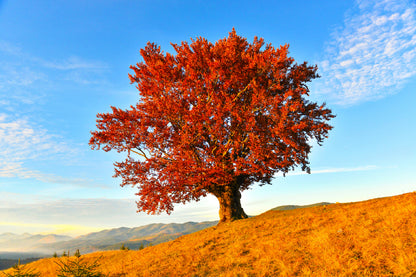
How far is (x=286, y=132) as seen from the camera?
15.9m

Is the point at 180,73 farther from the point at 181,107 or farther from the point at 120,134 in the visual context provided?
the point at 120,134

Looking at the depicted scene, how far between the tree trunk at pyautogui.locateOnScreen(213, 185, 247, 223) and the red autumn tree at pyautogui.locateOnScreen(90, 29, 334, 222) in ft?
0.25

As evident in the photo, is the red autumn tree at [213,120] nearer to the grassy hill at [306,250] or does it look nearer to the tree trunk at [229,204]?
the tree trunk at [229,204]

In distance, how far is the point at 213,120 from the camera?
16.9m

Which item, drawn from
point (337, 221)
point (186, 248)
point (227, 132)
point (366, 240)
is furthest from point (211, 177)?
point (366, 240)

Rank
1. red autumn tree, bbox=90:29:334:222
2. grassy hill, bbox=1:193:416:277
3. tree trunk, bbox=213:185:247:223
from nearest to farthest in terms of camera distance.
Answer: grassy hill, bbox=1:193:416:277, red autumn tree, bbox=90:29:334:222, tree trunk, bbox=213:185:247:223

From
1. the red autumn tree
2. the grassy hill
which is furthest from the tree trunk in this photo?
the grassy hill

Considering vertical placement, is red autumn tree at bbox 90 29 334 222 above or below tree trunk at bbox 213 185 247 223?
above

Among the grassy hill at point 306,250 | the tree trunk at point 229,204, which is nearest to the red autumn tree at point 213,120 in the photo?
the tree trunk at point 229,204

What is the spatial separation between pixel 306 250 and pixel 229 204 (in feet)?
33.8

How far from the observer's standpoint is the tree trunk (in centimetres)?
2027

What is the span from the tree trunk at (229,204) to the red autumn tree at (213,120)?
3.0 inches

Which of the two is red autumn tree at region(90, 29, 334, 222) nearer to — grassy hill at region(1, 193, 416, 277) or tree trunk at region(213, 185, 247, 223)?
tree trunk at region(213, 185, 247, 223)

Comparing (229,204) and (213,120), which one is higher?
(213,120)
